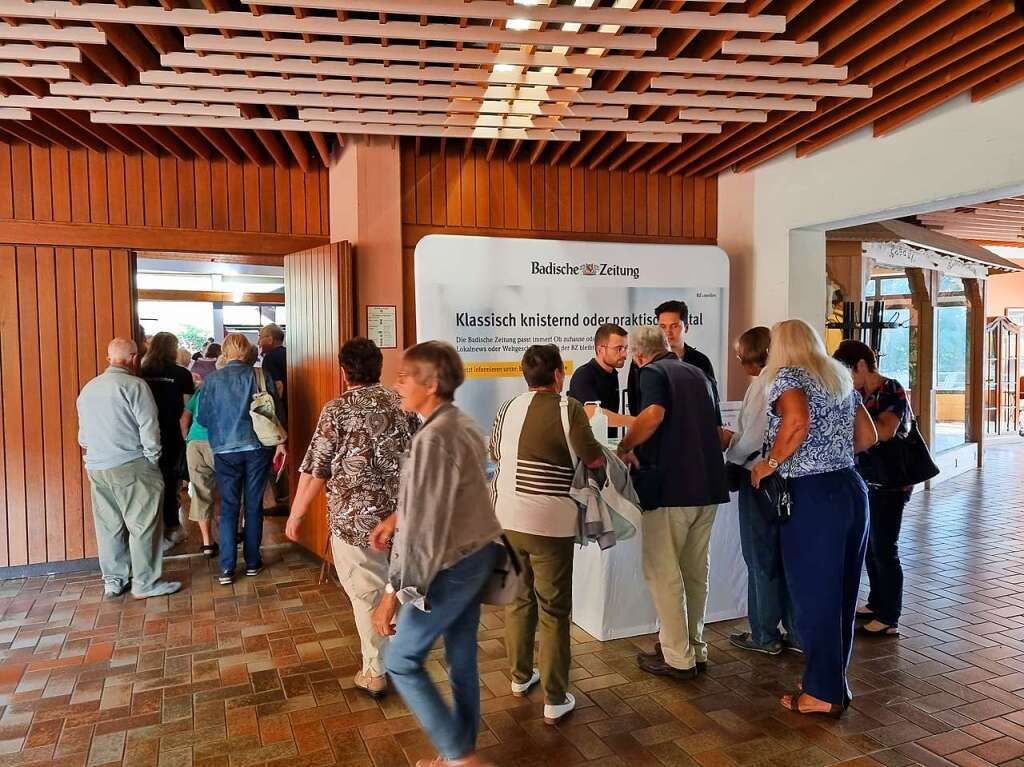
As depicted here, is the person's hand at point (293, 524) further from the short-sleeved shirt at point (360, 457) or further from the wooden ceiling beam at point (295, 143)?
the wooden ceiling beam at point (295, 143)

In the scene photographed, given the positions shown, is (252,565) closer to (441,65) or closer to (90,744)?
(90,744)

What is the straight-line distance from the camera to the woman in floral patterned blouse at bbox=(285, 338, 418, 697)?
3137mm

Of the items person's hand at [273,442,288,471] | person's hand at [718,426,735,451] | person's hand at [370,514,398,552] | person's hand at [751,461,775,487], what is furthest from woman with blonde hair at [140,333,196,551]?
person's hand at [751,461,775,487]

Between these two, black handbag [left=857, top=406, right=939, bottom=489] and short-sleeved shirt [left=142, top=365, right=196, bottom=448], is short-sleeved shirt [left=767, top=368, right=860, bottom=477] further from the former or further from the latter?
short-sleeved shirt [left=142, top=365, right=196, bottom=448]

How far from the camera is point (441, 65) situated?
3.93 meters

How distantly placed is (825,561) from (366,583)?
6.51ft

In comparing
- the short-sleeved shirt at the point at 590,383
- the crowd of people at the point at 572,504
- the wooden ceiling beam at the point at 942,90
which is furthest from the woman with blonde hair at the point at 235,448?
the wooden ceiling beam at the point at 942,90

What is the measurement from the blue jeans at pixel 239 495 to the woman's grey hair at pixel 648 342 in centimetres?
296

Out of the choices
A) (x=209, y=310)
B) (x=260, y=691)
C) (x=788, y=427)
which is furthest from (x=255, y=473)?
(x=209, y=310)

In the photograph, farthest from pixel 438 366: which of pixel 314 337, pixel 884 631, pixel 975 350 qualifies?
pixel 975 350

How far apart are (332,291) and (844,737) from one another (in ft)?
13.4

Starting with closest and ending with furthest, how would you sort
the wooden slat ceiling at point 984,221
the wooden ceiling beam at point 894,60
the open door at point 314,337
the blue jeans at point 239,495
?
the wooden ceiling beam at point 894,60
the blue jeans at point 239,495
the open door at point 314,337
the wooden slat ceiling at point 984,221

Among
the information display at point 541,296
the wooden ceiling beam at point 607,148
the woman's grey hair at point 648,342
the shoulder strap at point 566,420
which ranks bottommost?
the shoulder strap at point 566,420

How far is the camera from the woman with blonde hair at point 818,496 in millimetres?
3027
